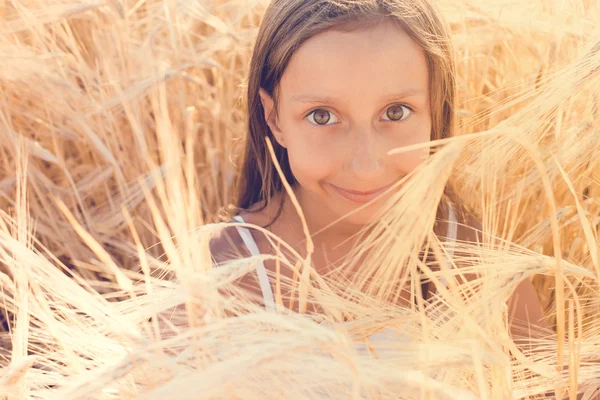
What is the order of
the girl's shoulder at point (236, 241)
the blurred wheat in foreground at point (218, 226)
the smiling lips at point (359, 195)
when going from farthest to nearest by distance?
the girl's shoulder at point (236, 241) → the smiling lips at point (359, 195) → the blurred wheat in foreground at point (218, 226)

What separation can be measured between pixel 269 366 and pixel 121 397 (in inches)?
6.7

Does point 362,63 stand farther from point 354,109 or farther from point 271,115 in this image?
point 271,115

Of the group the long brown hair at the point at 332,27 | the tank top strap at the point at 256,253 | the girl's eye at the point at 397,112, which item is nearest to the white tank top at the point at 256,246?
the tank top strap at the point at 256,253

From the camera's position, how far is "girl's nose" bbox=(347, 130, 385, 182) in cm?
89

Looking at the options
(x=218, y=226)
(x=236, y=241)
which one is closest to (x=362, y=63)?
(x=218, y=226)

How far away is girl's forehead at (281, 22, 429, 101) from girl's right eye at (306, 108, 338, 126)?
30 millimetres

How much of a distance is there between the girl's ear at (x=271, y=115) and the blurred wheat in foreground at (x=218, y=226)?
15 centimetres

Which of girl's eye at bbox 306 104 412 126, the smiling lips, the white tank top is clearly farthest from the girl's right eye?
the white tank top

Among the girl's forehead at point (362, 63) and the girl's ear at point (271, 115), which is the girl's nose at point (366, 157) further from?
the girl's ear at point (271, 115)

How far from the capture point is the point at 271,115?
1124mm

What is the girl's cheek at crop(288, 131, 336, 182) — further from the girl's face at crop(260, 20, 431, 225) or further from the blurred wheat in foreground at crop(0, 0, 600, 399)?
the blurred wheat in foreground at crop(0, 0, 600, 399)

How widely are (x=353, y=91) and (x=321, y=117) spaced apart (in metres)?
0.08

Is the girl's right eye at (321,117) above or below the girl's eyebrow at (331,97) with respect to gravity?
below

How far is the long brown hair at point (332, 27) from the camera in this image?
95cm
